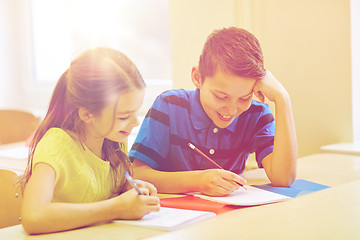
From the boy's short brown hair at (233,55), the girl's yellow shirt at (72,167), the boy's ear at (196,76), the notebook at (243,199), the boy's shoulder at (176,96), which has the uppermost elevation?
the boy's short brown hair at (233,55)

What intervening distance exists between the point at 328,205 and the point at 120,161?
54cm

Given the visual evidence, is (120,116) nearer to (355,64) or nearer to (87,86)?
(87,86)

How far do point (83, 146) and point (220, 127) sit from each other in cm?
50

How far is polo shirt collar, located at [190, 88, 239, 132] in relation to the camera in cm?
156

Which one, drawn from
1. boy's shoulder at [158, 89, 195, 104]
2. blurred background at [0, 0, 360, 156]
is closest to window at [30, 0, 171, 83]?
blurred background at [0, 0, 360, 156]

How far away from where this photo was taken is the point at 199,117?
1.56 metres

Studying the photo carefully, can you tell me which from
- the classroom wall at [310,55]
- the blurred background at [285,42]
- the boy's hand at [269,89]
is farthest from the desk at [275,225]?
the classroom wall at [310,55]

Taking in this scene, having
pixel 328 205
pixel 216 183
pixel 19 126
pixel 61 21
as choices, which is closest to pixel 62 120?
pixel 216 183

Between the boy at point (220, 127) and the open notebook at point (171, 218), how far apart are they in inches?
7.2

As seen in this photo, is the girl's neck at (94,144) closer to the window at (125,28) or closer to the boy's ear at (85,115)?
the boy's ear at (85,115)

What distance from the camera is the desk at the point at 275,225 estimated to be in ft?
3.21

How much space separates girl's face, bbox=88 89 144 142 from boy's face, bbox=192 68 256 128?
0.95ft

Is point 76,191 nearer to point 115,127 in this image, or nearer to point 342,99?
point 115,127

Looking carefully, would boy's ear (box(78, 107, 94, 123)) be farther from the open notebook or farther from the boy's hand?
the boy's hand
